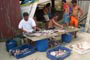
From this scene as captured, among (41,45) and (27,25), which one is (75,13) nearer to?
(27,25)

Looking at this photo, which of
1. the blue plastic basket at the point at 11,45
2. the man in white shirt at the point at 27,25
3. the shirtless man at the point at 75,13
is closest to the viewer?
the blue plastic basket at the point at 11,45

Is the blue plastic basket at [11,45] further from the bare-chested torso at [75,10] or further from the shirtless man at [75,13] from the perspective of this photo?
the bare-chested torso at [75,10]

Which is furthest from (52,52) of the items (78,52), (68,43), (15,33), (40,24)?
(40,24)

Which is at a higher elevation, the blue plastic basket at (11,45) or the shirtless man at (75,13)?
the shirtless man at (75,13)

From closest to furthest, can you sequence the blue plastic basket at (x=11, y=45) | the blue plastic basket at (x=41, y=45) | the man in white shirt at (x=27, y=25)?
the blue plastic basket at (x=41, y=45) < the blue plastic basket at (x=11, y=45) < the man in white shirt at (x=27, y=25)

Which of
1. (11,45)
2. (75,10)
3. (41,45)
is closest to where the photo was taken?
(41,45)

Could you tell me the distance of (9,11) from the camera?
447 centimetres

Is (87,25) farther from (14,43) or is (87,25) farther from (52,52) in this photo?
(14,43)

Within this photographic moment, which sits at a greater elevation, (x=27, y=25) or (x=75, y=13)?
(x=75, y=13)

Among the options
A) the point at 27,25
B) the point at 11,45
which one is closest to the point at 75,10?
the point at 27,25

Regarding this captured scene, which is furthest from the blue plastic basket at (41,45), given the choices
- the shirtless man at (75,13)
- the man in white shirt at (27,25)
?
the shirtless man at (75,13)

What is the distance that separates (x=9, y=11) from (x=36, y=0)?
1148 mm

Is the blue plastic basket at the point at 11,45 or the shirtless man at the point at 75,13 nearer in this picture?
the blue plastic basket at the point at 11,45

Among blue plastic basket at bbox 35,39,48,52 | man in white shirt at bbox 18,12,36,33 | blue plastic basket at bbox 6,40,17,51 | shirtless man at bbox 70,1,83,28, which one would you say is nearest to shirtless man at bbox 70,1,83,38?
shirtless man at bbox 70,1,83,28
